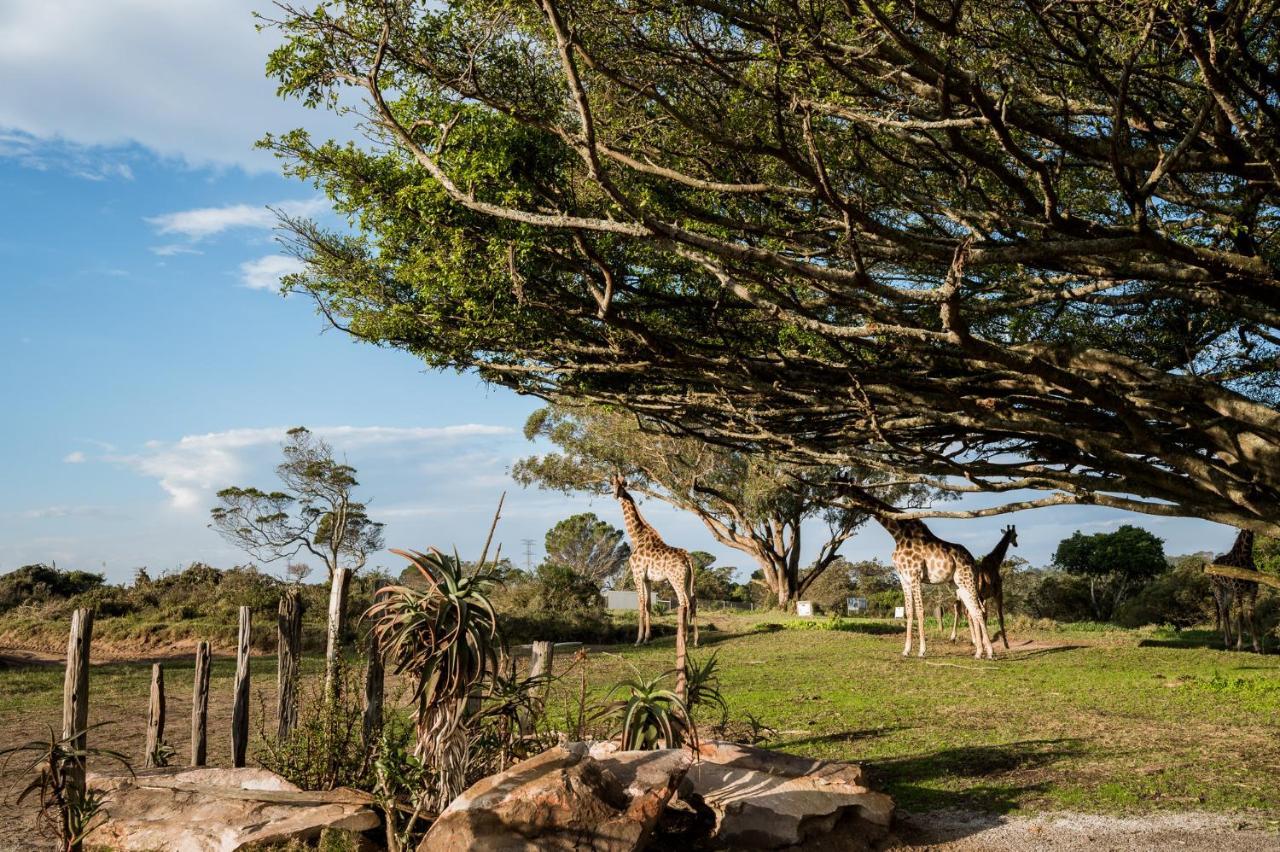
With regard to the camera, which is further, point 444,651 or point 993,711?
point 993,711

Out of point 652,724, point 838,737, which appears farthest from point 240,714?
point 838,737

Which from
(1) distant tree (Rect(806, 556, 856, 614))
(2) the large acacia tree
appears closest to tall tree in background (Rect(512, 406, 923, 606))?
(1) distant tree (Rect(806, 556, 856, 614))

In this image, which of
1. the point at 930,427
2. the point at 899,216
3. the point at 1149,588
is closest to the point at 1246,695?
the point at 930,427

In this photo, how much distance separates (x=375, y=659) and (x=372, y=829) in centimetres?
155

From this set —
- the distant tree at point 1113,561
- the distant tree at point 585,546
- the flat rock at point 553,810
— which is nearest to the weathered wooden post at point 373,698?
Result: the flat rock at point 553,810

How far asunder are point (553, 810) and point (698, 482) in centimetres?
2868

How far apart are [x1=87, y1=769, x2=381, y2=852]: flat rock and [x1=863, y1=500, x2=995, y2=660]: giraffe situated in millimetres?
11709

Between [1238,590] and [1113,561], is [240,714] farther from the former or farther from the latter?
[1113,561]

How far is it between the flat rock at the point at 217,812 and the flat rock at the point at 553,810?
1.19 metres

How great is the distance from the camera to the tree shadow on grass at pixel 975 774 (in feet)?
25.0

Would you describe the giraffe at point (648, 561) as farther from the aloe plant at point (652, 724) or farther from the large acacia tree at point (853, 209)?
the aloe plant at point (652, 724)

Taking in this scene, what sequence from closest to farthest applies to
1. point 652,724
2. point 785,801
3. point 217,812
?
point 785,801 → point 217,812 → point 652,724

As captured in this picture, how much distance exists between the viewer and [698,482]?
112ft

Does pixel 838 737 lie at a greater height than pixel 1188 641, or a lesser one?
lesser
